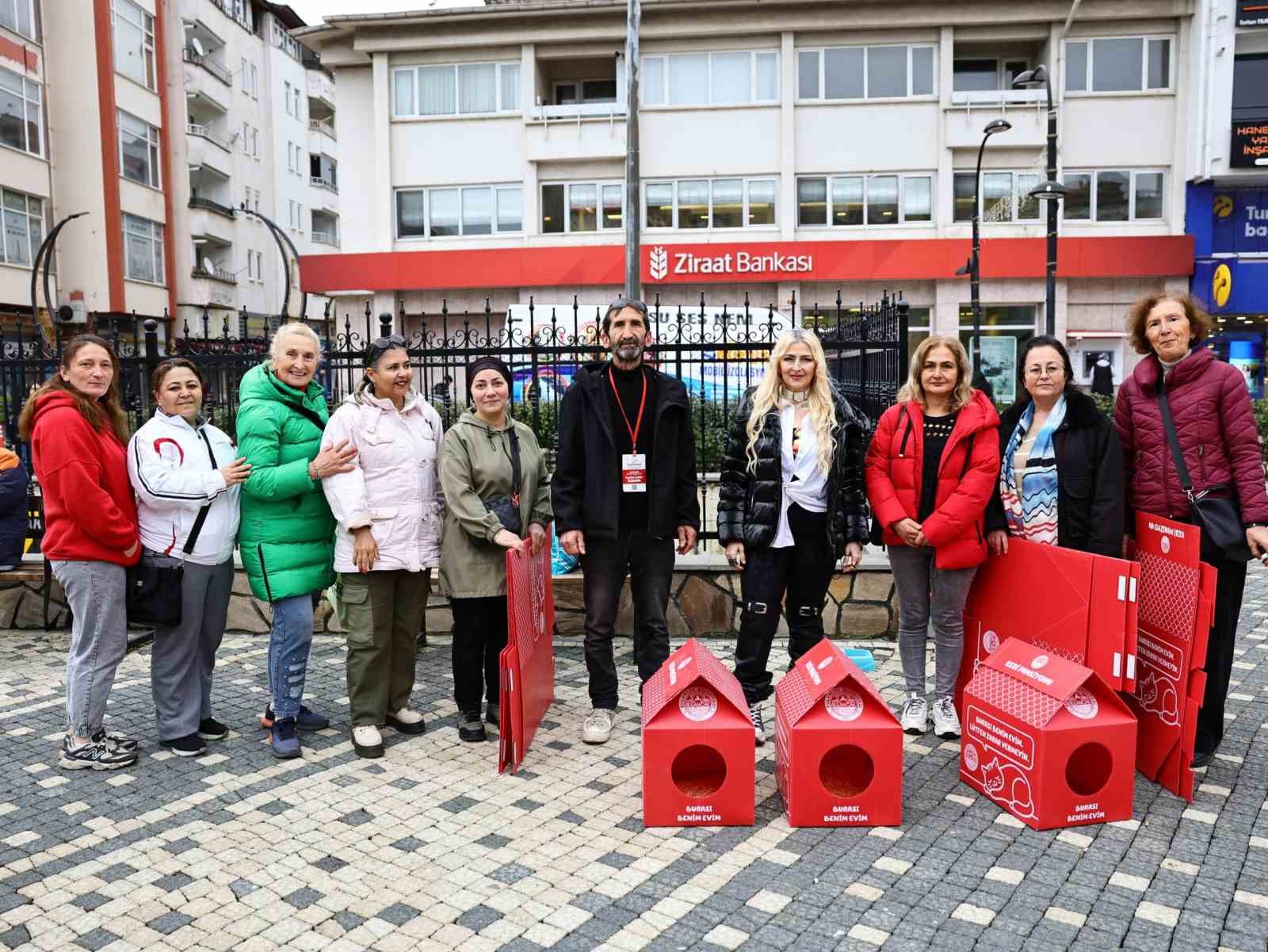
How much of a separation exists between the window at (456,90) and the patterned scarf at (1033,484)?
963 inches

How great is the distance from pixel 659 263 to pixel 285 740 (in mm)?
22291

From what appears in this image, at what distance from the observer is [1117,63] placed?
2522 cm

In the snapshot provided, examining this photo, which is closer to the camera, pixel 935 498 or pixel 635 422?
pixel 935 498

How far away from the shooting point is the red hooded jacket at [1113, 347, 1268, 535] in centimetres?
412

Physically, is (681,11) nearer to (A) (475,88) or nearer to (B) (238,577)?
(A) (475,88)

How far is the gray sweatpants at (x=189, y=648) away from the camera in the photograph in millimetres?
4566

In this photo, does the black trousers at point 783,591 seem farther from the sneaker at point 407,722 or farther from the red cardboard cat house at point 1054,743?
the sneaker at point 407,722

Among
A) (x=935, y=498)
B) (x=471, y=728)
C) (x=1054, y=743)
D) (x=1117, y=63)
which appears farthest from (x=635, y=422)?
(x=1117, y=63)

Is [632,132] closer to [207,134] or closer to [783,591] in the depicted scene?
[783,591]

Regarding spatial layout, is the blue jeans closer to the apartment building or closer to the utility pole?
the utility pole

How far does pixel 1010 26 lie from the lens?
25281 mm

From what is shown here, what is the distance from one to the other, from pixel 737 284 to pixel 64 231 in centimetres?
1876

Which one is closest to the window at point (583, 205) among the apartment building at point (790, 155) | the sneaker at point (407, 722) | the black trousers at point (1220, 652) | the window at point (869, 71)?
the apartment building at point (790, 155)

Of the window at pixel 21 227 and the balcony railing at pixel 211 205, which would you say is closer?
the window at pixel 21 227
